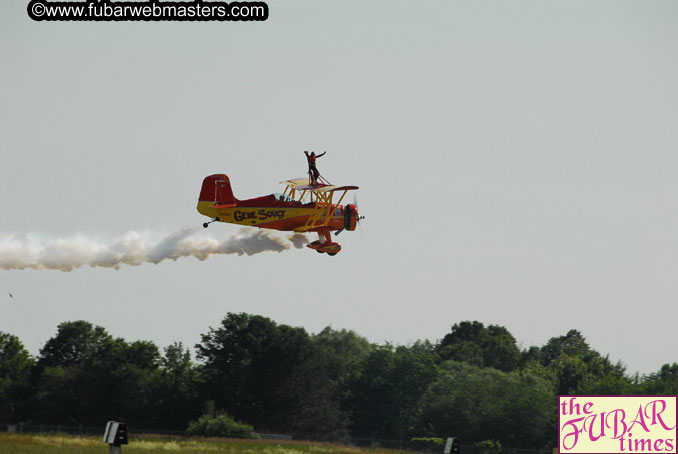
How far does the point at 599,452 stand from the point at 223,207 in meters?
26.5

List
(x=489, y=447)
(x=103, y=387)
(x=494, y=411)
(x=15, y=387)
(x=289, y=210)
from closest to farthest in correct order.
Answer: (x=289, y=210) < (x=489, y=447) < (x=494, y=411) < (x=103, y=387) < (x=15, y=387)

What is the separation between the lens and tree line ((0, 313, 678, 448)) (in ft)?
320

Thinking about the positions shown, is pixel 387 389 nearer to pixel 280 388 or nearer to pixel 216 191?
pixel 280 388

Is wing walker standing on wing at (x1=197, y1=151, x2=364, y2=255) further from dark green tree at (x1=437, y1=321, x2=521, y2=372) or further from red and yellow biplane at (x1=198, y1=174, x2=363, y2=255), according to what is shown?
dark green tree at (x1=437, y1=321, x2=521, y2=372)

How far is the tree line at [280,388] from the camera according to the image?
320 feet

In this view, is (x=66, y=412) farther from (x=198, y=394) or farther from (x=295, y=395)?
(x=295, y=395)

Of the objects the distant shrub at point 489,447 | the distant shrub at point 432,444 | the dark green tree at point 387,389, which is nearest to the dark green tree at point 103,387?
the dark green tree at point 387,389

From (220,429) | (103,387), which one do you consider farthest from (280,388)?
(220,429)

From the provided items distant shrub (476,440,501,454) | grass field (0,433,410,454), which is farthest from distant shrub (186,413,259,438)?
distant shrub (476,440,501,454)

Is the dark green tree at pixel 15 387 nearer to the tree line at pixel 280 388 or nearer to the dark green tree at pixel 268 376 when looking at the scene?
the tree line at pixel 280 388

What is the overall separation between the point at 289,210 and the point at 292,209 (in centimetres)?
18

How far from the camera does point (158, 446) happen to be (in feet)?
217

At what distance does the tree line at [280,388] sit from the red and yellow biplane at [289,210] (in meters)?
37.6

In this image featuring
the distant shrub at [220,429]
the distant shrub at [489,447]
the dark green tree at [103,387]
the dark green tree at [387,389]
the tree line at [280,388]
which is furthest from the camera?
the dark green tree at [387,389]
